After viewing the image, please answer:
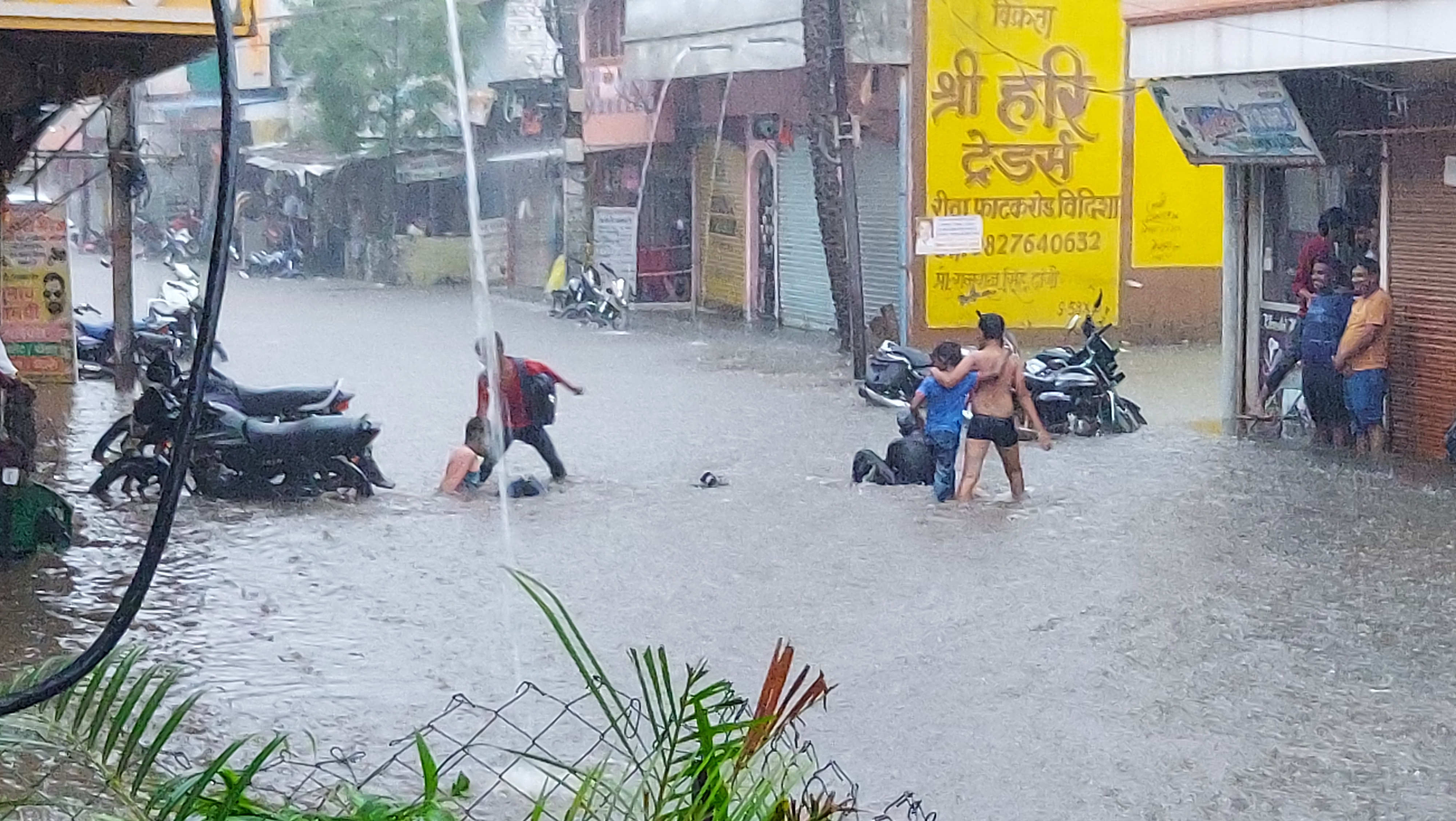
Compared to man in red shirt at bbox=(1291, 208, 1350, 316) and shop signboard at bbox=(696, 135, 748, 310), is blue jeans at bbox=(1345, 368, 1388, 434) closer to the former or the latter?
man in red shirt at bbox=(1291, 208, 1350, 316)

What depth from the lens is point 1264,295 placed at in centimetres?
1549

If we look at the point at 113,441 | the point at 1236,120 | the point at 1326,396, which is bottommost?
the point at 113,441

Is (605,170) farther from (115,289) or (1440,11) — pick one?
(1440,11)

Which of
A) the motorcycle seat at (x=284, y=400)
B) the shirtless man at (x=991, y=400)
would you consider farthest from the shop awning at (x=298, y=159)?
the shirtless man at (x=991, y=400)

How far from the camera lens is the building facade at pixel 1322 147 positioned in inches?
520

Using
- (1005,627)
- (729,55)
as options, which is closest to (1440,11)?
(1005,627)

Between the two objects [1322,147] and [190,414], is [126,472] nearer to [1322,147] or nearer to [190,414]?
[1322,147]

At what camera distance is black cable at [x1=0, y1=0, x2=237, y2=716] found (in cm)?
241

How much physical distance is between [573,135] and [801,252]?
7002 millimetres

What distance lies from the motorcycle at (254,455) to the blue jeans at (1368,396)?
6.60 m

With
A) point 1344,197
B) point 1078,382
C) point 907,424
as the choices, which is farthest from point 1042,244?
point 907,424

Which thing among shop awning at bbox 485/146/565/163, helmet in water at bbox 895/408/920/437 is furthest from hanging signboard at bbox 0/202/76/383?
shop awning at bbox 485/146/565/163

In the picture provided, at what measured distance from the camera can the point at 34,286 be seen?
60.6 ft

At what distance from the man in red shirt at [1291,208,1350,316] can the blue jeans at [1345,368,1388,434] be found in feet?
2.43
